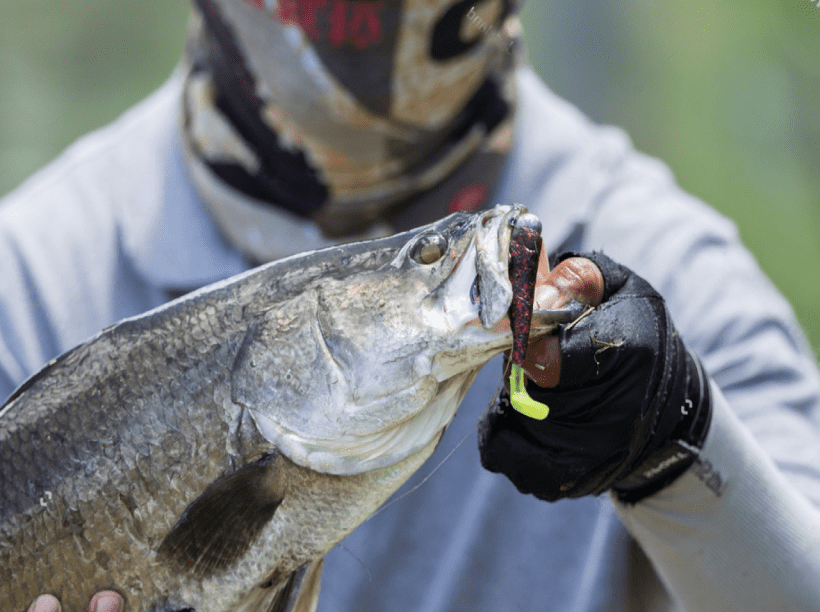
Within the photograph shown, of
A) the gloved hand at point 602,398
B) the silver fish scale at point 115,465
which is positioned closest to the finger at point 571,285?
the gloved hand at point 602,398

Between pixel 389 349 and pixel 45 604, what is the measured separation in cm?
41

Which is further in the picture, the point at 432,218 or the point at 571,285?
the point at 432,218

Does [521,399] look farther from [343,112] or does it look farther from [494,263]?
[343,112]

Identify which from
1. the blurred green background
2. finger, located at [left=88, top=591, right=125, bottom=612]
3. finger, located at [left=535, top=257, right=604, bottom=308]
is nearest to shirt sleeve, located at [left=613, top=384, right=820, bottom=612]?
finger, located at [left=535, top=257, right=604, bottom=308]

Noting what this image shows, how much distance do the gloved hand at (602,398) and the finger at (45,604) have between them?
Result: 45 centimetres

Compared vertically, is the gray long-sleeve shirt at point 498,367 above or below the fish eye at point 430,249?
below

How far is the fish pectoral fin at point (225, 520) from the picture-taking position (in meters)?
0.79

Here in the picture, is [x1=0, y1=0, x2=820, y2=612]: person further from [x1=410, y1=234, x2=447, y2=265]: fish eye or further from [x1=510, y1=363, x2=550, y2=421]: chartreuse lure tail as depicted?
[x1=410, y1=234, x2=447, y2=265]: fish eye

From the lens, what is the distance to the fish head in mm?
759

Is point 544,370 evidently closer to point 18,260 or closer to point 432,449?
point 432,449

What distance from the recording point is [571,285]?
2.71 feet

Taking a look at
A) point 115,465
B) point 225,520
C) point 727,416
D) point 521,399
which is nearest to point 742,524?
point 727,416

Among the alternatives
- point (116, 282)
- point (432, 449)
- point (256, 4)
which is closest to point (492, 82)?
point (256, 4)

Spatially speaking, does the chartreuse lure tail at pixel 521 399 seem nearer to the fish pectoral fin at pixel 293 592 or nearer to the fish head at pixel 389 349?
the fish head at pixel 389 349
